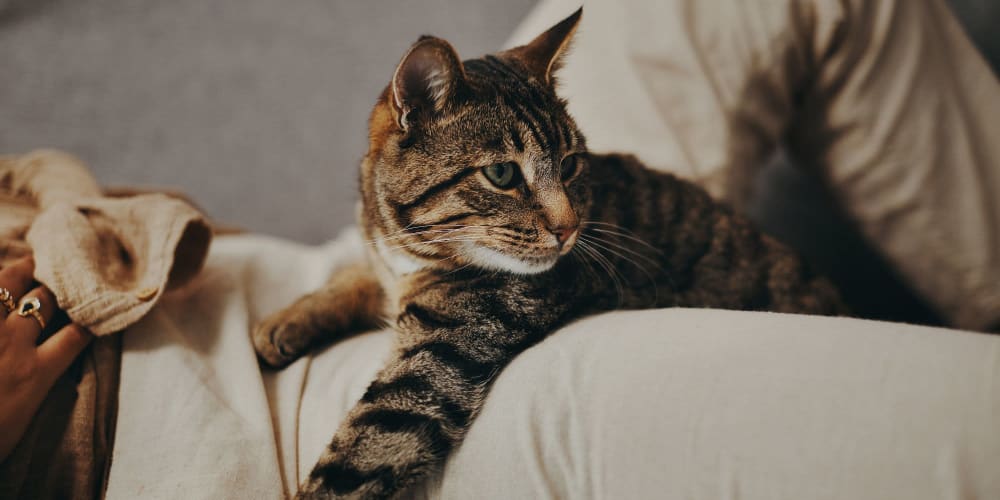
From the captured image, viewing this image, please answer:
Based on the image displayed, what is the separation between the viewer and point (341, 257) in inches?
46.8

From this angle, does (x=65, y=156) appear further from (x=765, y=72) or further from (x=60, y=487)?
(x=765, y=72)

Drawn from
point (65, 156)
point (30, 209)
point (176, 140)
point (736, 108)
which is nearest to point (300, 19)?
point (176, 140)

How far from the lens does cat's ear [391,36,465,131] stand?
2.24ft

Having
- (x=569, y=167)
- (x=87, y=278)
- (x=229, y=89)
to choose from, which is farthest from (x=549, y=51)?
(x=229, y=89)

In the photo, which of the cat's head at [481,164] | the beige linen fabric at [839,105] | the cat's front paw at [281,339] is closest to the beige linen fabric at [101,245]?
the cat's front paw at [281,339]

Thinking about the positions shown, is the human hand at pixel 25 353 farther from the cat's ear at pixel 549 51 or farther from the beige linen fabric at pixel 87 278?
the cat's ear at pixel 549 51

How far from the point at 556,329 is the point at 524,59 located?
1.15 feet

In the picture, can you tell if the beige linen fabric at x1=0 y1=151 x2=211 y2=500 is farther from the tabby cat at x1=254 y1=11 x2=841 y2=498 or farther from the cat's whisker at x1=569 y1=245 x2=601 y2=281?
the cat's whisker at x1=569 y1=245 x2=601 y2=281

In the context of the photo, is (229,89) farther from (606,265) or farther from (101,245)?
(606,265)

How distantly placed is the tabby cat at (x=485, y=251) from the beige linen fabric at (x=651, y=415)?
5 cm

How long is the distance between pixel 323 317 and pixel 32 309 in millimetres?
344

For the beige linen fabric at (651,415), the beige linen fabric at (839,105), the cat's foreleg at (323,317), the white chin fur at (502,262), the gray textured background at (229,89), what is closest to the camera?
the beige linen fabric at (651,415)

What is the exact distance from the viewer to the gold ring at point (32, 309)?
76cm

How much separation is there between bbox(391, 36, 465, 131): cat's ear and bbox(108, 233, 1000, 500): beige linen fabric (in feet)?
1.00
